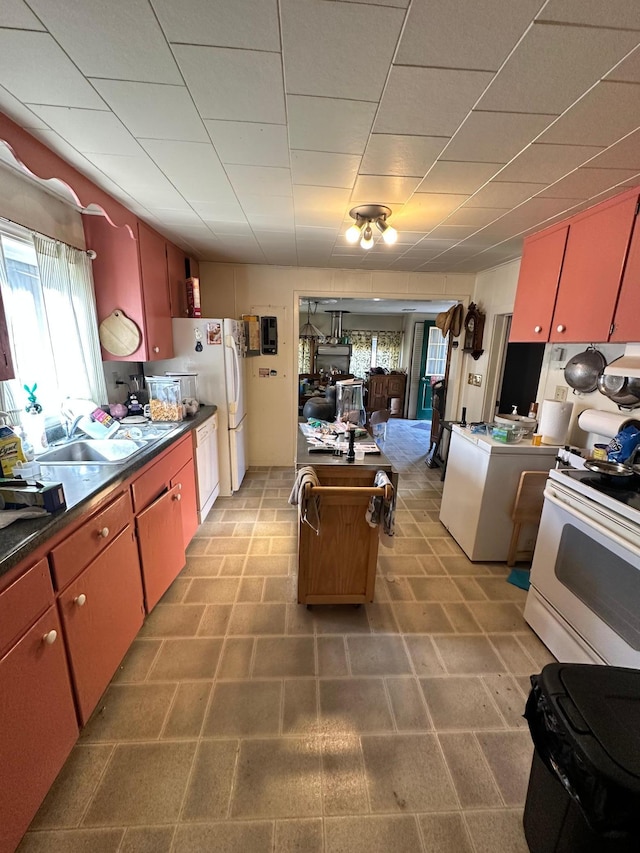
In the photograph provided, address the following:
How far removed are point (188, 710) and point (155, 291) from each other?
2.79 m

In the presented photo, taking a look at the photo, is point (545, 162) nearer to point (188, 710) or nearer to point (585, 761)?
point (585, 761)

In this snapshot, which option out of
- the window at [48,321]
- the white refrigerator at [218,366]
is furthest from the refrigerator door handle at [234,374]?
the window at [48,321]

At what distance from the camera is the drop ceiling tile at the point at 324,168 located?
5.19 ft

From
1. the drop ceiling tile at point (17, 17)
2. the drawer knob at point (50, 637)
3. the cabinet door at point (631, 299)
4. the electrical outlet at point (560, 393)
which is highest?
the drop ceiling tile at point (17, 17)

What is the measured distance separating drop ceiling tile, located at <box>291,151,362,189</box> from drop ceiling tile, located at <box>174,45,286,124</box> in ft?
0.92

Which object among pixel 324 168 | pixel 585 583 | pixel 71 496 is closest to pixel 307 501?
pixel 71 496

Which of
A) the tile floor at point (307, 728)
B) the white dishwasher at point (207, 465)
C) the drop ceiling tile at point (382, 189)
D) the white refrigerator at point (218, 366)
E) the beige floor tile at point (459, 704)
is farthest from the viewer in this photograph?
the white refrigerator at point (218, 366)

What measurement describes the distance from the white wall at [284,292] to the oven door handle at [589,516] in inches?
108

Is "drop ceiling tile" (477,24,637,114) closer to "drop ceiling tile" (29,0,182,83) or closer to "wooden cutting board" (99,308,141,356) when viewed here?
"drop ceiling tile" (29,0,182,83)

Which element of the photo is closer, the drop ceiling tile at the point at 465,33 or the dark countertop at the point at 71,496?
the drop ceiling tile at the point at 465,33

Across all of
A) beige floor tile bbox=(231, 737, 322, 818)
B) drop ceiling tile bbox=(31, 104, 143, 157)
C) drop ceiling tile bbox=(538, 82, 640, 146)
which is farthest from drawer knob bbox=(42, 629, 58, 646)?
drop ceiling tile bbox=(538, 82, 640, 146)

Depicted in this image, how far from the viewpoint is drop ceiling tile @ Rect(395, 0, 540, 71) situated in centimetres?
86

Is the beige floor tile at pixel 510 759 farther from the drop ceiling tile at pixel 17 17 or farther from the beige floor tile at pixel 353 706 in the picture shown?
the drop ceiling tile at pixel 17 17

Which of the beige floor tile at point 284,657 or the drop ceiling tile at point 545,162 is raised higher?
the drop ceiling tile at point 545,162
